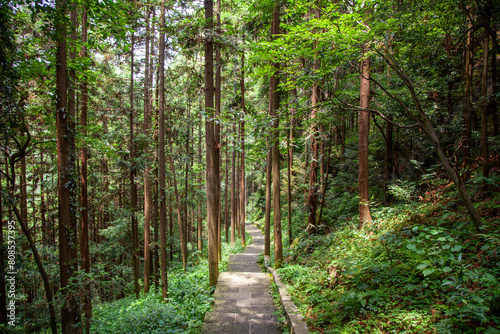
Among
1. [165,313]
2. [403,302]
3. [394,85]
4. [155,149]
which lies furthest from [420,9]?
[155,149]

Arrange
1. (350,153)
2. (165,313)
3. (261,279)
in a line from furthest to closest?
(350,153) → (261,279) → (165,313)

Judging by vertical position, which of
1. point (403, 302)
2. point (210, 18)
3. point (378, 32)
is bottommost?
point (403, 302)

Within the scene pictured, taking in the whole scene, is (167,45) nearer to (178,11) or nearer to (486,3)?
(178,11)

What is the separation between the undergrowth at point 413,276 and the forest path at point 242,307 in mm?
838

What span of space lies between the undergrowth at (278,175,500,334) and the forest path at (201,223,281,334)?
2.75ft

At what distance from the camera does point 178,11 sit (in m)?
10.5

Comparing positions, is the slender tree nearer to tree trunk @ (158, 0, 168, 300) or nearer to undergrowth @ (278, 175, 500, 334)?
undergrowth @ (278, 175, 500, 334)

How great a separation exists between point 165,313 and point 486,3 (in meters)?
10.1

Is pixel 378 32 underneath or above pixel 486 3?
underneath

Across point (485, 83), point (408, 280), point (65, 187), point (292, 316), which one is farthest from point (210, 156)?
point (485, 83)

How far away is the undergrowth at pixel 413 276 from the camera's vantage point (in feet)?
11.1

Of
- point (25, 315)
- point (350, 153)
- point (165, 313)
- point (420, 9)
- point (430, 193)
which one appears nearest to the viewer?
point (420, 9)

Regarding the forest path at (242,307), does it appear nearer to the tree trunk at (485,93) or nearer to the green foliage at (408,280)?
the green foliage at (408,280)

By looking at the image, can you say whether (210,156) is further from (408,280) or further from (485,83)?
(485,83)
